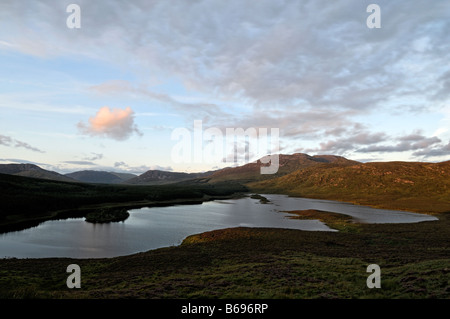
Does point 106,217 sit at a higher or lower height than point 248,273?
lower

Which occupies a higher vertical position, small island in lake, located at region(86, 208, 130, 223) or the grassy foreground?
the grassy foreground

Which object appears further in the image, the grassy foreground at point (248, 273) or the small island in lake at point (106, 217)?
the small island in lake at point (106, 217)

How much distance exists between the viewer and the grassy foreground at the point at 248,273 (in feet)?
65.5

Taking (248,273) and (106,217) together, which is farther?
(106,217)

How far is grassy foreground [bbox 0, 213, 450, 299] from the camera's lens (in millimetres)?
19969

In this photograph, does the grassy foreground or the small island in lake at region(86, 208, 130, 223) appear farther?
the small island in lake at region(86, 208, 130, 223)

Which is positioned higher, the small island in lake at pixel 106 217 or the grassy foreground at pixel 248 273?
the grassy foreground at pixel 248 273

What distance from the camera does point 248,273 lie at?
1079 inches
